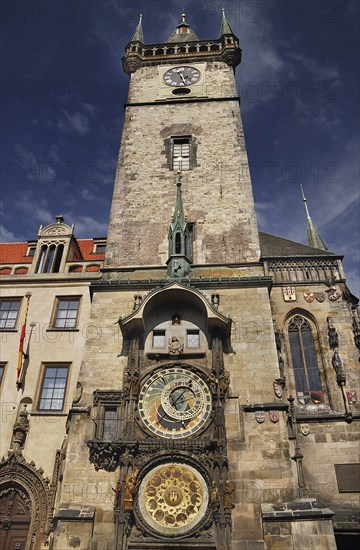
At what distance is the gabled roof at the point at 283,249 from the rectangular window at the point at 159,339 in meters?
5.41

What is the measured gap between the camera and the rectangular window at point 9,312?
630 inches

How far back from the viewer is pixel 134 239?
632 inches

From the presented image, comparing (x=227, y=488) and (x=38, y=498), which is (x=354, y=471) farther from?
(x=38, y=498)

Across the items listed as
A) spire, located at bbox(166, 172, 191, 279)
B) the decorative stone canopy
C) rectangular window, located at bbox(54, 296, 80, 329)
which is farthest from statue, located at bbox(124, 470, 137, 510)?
rectangular window, located at bbox(54, 296, 80, 329)

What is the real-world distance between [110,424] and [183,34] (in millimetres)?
22873

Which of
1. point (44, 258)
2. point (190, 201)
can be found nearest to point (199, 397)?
point (190, 201)

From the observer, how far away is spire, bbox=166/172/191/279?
1428 cm

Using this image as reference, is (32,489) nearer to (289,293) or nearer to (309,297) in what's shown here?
(289,293)

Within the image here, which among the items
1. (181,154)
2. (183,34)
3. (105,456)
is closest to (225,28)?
(183,34)

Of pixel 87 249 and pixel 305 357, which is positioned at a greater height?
pixel 87 249

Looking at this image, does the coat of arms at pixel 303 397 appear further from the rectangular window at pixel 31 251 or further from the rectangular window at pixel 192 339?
the rectangular window at pixel 31 251

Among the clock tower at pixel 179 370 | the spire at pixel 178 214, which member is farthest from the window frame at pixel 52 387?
the spire at pixel 178 214

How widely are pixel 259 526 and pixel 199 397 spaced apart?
3.09m

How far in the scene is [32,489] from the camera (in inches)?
504
